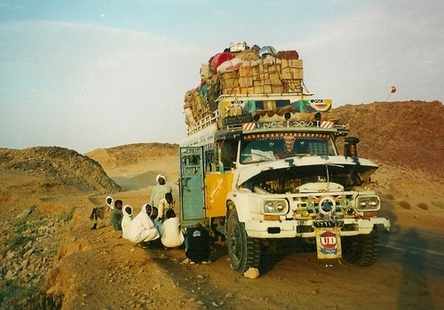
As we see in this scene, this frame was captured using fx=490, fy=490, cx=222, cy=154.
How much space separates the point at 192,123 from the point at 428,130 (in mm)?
30888

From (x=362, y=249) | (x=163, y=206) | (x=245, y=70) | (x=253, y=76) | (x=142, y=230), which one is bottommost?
(x=362, y=249)

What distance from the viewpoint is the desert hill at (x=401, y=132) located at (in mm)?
34531


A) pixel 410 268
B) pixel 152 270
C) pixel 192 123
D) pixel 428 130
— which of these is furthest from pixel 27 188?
pixel 428 130

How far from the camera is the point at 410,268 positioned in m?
8.62

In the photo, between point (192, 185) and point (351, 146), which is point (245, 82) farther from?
point (351, 146)

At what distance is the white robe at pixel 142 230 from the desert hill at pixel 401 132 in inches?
997

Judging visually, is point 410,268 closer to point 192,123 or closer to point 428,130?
point 192,123

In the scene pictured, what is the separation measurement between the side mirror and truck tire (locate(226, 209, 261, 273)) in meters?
2.51

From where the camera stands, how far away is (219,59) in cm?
1359

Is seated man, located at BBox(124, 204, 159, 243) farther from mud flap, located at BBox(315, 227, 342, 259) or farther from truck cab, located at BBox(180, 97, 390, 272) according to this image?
mud flap, located at BBox(315, 227, 342, 259)

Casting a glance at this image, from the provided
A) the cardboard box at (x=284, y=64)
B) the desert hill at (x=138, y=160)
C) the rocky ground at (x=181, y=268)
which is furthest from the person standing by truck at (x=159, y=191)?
the desert hill at (x=138, y=160)

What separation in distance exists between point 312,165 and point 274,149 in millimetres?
1297

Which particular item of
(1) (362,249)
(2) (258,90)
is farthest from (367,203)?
(2) (258,90)

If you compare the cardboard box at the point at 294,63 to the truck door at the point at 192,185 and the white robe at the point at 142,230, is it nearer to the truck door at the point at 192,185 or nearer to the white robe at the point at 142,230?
the truck door at the point at 192,185
